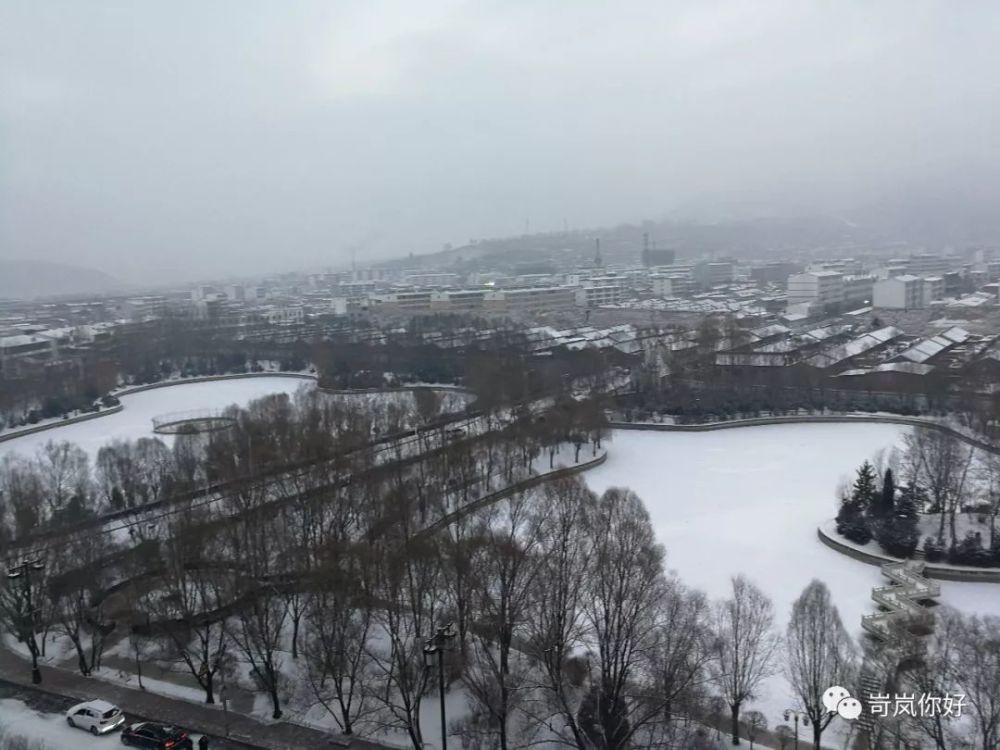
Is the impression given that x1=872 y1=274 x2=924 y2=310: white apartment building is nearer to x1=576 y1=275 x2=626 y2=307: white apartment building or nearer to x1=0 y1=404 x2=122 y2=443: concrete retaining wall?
x1=576 y1=275 x2=626 y2=307: white apartment building

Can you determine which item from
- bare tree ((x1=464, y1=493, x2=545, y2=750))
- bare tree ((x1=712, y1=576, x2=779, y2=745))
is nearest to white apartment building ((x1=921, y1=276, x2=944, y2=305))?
bare tree ((x1=712, y1=576, x2=779, y2=745))

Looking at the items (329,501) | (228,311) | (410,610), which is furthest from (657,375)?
(228,311)

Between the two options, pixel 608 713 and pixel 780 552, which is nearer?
pixel 608 713

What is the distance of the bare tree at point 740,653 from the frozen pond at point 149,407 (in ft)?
32.8

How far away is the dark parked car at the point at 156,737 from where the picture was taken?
445cm

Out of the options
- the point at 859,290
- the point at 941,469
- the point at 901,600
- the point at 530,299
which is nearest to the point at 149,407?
the point at 941,469

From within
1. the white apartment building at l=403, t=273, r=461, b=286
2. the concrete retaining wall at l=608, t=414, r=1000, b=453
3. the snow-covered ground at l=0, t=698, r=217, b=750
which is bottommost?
the concrete retaining wall at l=608, t=414, r=1000, b=453

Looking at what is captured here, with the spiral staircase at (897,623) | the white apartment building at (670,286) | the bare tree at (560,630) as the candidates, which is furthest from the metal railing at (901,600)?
the white apartment building at (670,286)

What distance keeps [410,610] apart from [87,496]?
5049 millimetres

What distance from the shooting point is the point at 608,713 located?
4.32 meters

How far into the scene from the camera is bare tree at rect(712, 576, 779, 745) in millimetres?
4457

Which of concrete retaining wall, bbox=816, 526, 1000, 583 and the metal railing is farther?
concrete retaining wall, bbox=816, 526, 1000, 583

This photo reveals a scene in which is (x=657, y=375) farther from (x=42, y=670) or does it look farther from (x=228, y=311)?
(x=228, y=311)

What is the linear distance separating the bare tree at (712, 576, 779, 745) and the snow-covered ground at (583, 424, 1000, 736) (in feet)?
0.67
